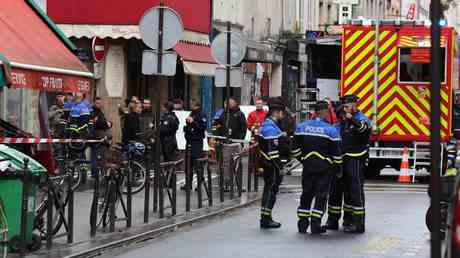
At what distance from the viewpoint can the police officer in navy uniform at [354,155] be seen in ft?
48.2

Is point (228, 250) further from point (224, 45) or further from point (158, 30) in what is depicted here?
point (224, 45)

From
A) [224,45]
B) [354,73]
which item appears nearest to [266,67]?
[354,73]

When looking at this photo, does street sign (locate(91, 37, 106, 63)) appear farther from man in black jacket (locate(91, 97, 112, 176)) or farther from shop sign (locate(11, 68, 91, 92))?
shop sign (locate(11, 68, 91, 92))

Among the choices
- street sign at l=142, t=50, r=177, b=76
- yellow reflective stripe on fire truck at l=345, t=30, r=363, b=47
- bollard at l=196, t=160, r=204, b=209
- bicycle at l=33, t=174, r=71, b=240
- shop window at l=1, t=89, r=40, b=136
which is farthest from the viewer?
yellow reflective stripe on fire truck at l=345, t=30, r=363, b=47

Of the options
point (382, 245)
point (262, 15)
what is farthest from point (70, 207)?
point (262, 15)

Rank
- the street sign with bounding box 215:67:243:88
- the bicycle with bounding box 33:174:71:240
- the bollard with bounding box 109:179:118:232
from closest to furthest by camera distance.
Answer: the bicycle with bounding box 33:174:71:240 < the bollard with bounding box 109:179:118:232 < the street sign with bounding box 215:67:243:88

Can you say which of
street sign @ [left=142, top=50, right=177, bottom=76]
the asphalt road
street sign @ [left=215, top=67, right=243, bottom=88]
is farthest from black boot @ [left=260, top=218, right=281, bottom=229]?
street sign @ [left=215, top=67, right=243, bottom=88]

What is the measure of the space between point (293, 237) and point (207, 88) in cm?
2285

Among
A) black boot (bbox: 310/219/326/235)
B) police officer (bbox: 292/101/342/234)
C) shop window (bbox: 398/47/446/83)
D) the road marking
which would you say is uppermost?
shop window (bbox: 398/47/446/83)

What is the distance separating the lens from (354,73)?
2398 centimetres

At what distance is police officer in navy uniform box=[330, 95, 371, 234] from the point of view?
1470cm

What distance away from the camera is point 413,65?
23734mm

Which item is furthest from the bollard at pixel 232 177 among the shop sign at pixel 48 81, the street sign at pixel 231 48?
the shop sign at pixel 48 81

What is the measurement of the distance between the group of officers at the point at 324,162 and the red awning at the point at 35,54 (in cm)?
288
